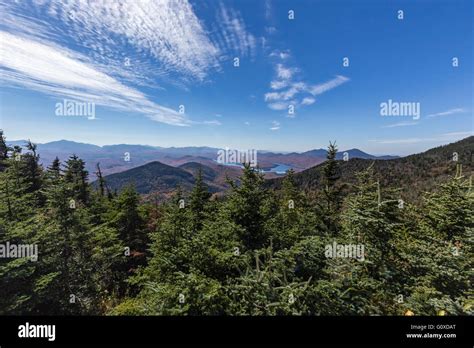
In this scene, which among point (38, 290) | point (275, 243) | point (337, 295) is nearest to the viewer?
point (337, 295)

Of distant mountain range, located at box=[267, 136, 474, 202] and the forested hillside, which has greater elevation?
distant mountain range, located at box=[267, 136, 474, 202]

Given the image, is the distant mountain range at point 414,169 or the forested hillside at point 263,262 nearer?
the forested hillside at point 263,262

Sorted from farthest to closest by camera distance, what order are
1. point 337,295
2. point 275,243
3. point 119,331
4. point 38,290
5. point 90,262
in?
point 90,262 < point 275,243 < point 38,290 < point 337,295 < point 119,331

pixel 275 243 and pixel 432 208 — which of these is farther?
pixel 432 208

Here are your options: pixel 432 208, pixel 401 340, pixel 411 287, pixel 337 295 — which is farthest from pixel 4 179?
pixel 432 208

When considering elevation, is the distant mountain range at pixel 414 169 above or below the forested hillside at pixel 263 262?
above

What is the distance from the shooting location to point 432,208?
317 inches

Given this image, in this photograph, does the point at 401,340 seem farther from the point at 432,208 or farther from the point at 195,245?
the point at 432,208

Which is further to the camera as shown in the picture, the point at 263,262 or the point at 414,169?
the point at 414,169

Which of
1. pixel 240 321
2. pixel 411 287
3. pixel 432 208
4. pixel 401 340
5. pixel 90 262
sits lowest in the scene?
pixel 90 262

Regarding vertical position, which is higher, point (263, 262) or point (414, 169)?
point (414, 169)

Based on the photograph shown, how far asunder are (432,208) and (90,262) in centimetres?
1465

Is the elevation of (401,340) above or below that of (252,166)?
below

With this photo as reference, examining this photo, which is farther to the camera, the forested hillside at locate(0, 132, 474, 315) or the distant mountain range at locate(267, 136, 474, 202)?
the distant mountain range at locate(267, 136, 474, 202)
